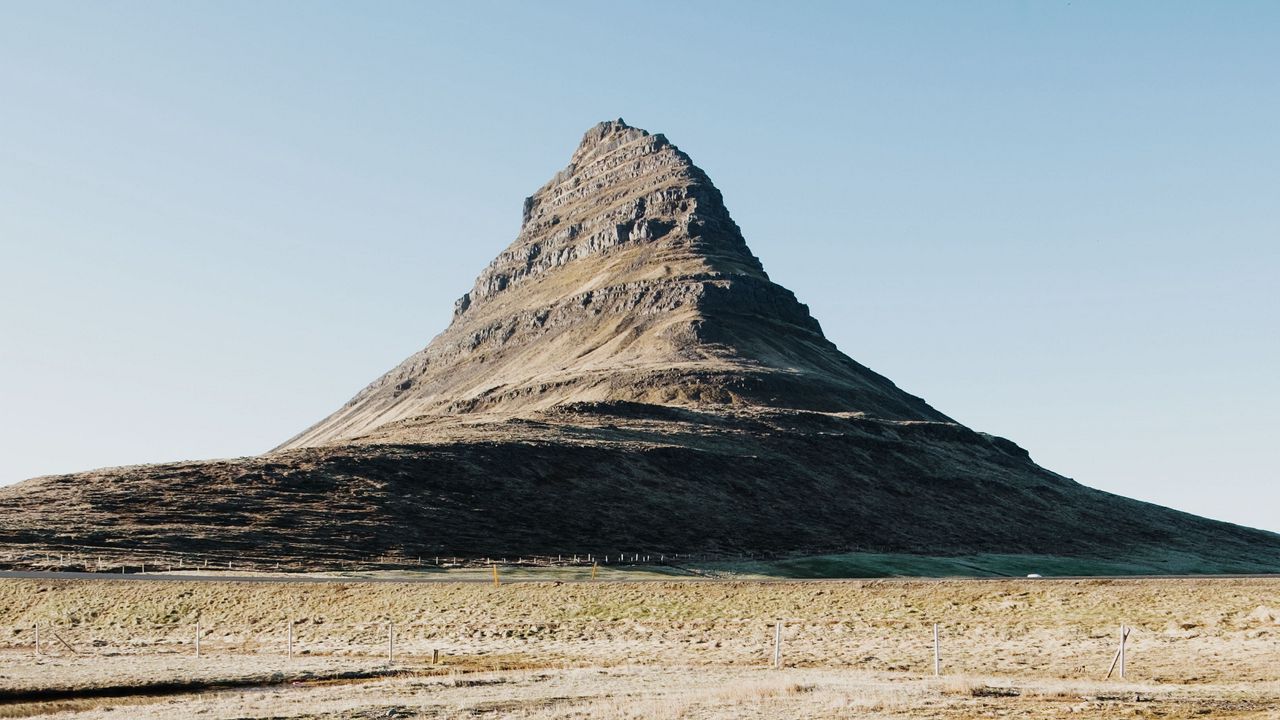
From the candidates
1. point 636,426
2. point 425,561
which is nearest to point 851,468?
point 636,426

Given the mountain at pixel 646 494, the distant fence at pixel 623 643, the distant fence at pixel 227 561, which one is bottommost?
the distant fence at pixel 623 643

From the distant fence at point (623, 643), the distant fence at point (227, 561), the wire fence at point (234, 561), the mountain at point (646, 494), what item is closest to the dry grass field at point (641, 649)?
the distant fence at point (623, 643)

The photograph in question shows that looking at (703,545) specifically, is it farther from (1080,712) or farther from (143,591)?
(1080,712)

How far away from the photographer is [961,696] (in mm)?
30344

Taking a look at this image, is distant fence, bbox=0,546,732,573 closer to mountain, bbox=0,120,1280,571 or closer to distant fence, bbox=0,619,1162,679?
mountain, bbox=0,120,1280,571

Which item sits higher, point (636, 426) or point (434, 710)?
point (636, 426)

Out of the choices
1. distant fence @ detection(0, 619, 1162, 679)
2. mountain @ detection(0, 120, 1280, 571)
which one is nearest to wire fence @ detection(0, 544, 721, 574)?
mountain @ detection(0, 120, 1280, 571)

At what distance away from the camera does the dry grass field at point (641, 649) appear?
30.8 m

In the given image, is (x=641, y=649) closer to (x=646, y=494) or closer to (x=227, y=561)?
(x=227, y=561)

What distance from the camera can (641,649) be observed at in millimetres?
47125

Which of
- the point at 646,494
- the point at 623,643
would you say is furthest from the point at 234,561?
the point at 646,494

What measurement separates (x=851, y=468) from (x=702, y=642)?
108939mm

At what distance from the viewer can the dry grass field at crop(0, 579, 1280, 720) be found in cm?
3075

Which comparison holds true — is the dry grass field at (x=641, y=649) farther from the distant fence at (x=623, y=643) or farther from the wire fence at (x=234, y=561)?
the wire fence at (x=234, y=561)
